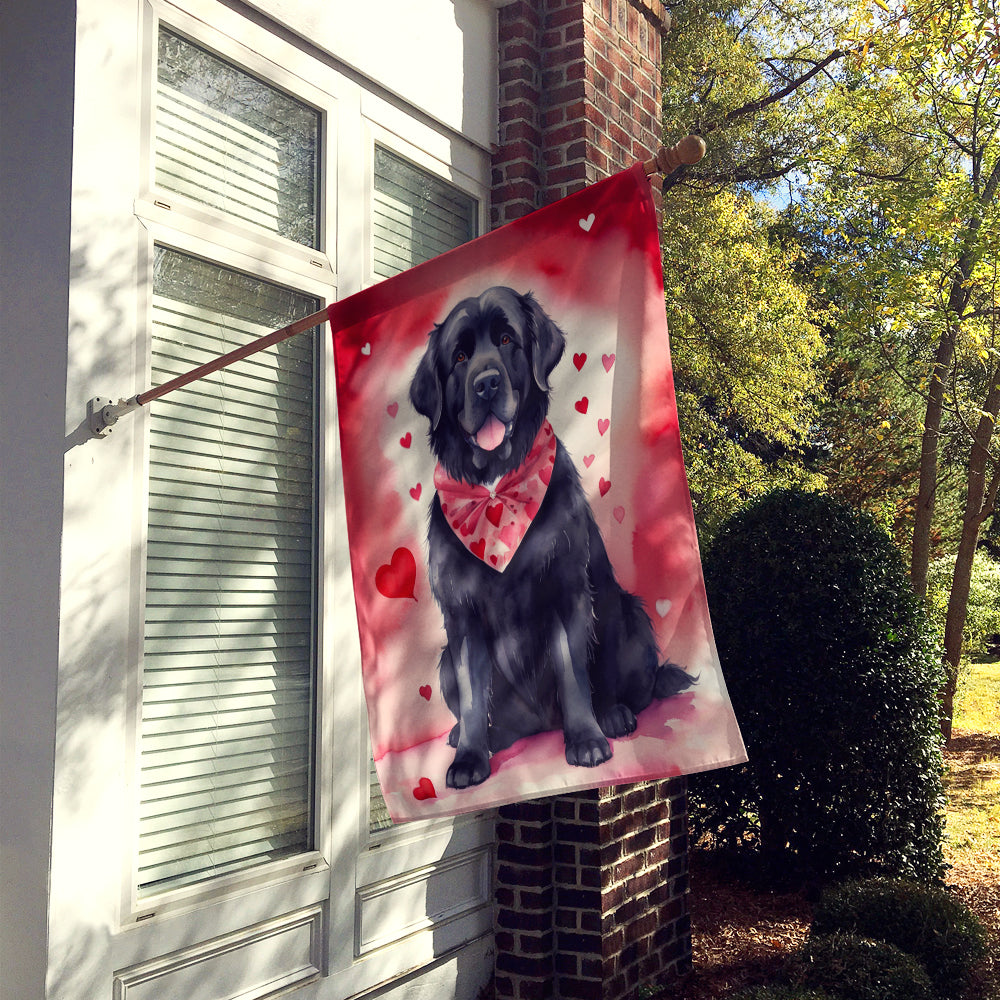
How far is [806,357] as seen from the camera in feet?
42.4

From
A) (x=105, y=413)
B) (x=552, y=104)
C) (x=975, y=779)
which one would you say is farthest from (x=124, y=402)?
(x=975, y=779)

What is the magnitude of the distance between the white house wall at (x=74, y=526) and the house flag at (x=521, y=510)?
81 centimetres

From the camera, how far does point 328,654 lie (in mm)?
3660

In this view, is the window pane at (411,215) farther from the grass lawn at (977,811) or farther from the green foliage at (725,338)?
the green foliage at (725,338)

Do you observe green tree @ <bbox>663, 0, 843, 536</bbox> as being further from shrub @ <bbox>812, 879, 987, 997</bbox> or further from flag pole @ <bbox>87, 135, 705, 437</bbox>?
flag pole @ <bbox>87, 135, 705, 437</bbox>

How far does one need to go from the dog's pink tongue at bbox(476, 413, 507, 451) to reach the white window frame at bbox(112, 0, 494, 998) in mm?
1129

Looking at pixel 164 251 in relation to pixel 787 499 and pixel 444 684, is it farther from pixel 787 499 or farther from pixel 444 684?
pixel 787 499

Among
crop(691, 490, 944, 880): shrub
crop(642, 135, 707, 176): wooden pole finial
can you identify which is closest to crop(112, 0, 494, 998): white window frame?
crop(642, 135, 707, 176): wooden pole finial

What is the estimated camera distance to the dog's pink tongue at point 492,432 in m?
2.58

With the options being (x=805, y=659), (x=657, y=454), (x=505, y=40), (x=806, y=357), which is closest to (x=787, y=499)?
(x=805, y=659)

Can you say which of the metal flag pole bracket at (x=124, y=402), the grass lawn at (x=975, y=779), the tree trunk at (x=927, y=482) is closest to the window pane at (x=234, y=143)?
the metal flag pole bracket at (x=124, y=402)

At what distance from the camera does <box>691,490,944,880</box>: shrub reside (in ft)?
19.2

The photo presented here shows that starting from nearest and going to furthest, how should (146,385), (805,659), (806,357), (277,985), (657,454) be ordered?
(657,454) → (146,385) → (277,985) → (805,659) → (806,357)

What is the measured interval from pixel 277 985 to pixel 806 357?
11.2m
